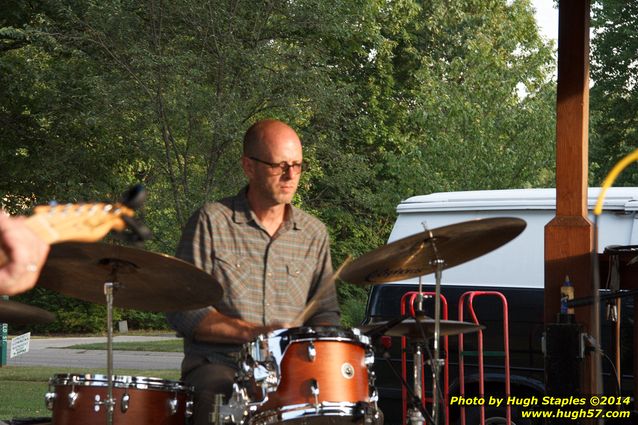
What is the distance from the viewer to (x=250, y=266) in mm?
5629

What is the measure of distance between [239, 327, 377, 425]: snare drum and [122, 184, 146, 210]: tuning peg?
2.39 m

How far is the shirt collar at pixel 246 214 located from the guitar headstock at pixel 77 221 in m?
2.75

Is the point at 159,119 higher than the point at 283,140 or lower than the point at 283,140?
higher

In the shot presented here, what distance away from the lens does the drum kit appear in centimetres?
502

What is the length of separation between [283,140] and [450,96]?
57.5 ft

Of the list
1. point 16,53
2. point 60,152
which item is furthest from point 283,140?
point 16,53

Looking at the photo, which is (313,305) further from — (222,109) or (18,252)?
(222,109)

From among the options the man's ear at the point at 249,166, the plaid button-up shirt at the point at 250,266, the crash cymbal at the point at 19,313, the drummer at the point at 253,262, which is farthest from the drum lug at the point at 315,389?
the crash cymbal at the point at 19,313

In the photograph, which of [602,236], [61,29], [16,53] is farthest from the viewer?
[16,53]

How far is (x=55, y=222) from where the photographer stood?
8.72 ft

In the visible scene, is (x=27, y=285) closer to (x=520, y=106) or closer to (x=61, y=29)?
(x=61, y=29)

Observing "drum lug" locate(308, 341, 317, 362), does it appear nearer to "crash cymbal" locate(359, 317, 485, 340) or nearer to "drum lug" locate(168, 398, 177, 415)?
"drum lug" locate(168, 398, 177, 415)

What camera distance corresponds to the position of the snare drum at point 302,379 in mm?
5008

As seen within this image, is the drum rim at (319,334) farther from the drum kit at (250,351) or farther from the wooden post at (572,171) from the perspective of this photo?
the wooden post at (572,171)
